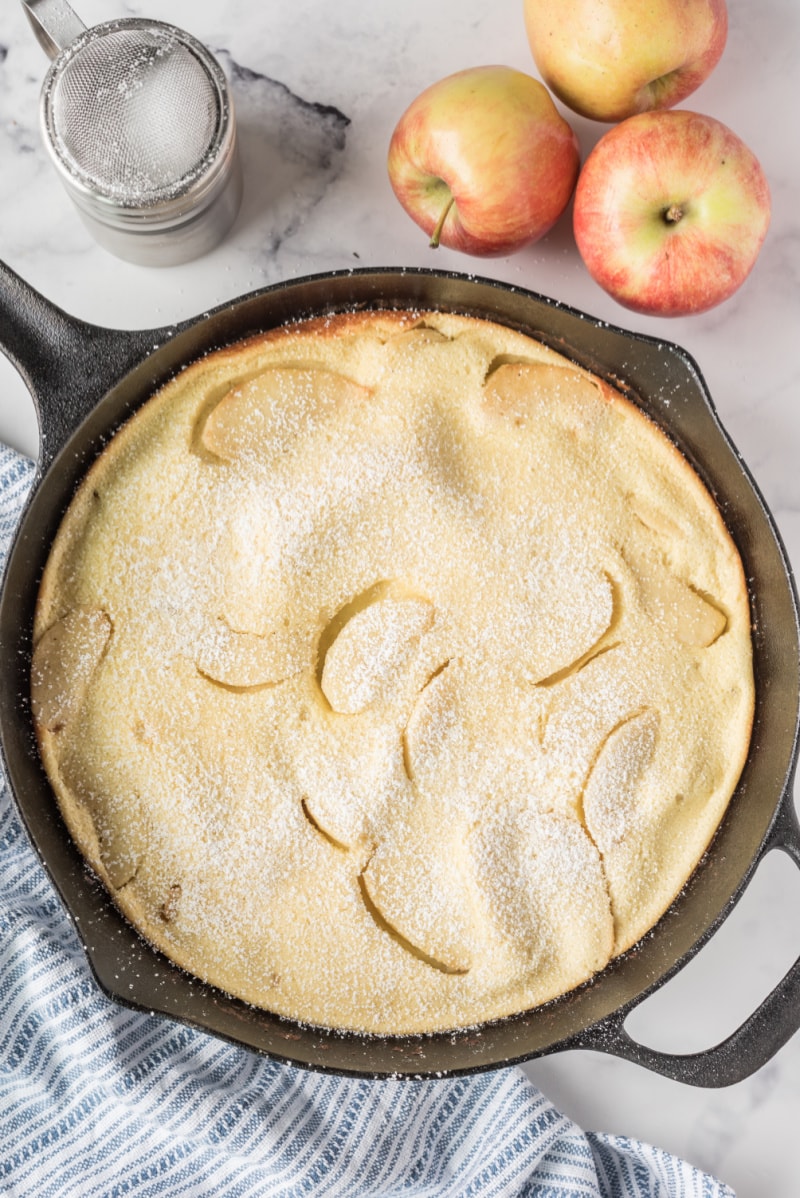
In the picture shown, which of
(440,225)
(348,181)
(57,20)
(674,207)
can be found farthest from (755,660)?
(57,20)

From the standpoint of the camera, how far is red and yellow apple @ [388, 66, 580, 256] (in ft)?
4.39

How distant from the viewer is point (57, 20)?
131cm

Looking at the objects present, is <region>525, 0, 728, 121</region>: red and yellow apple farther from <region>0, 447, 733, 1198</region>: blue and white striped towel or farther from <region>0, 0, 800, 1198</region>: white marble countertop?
<region>0, 447, 733, 1198</region>: blue and white striped towel

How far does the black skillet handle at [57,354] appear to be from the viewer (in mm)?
1278

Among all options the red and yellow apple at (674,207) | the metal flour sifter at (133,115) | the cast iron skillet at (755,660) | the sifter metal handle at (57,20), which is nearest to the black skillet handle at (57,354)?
the cast iron skillet at (755,660)

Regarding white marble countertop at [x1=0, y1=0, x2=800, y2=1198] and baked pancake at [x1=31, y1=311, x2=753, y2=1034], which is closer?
baked pancake at [x1=31, y1=311, x2=753, y2=1034]

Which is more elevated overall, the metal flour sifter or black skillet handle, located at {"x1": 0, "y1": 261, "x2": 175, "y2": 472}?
the metal flour sifter

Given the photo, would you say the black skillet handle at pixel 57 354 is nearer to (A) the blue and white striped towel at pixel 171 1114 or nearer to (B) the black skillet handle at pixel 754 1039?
(A) the blue and white striped towel at pixel 171 1114

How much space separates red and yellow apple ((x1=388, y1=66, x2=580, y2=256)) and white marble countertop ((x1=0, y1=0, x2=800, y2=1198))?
113 millimetres

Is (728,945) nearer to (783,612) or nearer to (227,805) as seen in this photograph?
(783,612)

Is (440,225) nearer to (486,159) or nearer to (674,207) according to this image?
(486,159)

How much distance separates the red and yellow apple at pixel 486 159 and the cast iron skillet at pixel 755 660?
0.36 feet

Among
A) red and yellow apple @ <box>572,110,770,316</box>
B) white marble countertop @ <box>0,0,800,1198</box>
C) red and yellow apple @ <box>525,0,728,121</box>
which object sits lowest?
white marble countertop @ <box>0,0,800,1198</box>

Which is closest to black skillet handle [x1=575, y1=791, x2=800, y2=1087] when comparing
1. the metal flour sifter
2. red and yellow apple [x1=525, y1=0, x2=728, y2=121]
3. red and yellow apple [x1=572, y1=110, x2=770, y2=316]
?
red and yellow apple [x1=572, y1=110, x2=770, y2=316]
